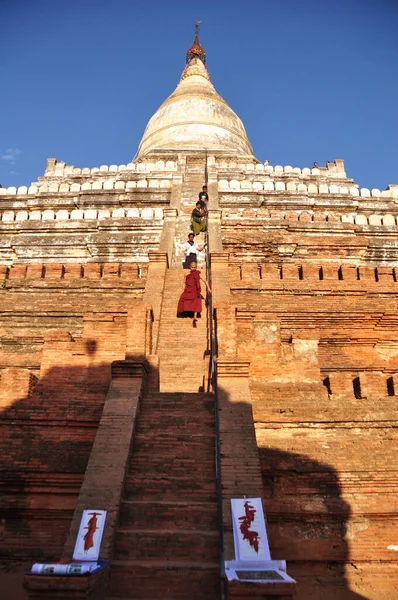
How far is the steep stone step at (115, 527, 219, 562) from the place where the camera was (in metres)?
5.66

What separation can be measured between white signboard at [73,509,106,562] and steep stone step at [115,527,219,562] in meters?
0.26

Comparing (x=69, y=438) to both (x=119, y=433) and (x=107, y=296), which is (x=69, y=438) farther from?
(x=107, y=296)

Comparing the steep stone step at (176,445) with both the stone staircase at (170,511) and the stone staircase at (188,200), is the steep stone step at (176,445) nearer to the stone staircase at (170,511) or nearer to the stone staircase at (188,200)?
the stone staircase at (170,511)

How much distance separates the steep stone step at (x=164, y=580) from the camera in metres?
5.31

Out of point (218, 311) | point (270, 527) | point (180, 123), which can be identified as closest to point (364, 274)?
point (218, 311)

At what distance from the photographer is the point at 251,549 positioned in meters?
5.41

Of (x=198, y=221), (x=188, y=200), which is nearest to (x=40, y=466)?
(x=198, y=221)

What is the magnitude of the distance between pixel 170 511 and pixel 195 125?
29.6m

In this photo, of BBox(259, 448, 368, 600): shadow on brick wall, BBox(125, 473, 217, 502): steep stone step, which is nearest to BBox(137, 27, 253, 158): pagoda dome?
BBox(259, 448, 368, 600): shadow on brick wall

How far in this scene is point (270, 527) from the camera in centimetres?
652

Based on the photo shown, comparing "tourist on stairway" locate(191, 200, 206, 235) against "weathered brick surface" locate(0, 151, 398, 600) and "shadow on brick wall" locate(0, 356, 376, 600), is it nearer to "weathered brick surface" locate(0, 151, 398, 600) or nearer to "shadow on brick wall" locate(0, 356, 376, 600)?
"weathered brick surface" locate(0, 151, 398, 600)

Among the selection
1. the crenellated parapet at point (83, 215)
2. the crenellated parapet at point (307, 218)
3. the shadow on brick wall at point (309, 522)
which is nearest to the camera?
the shadow on brick wall at point (309, 522)

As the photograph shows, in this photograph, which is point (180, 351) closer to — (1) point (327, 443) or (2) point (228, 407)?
(2) point (228, 407)

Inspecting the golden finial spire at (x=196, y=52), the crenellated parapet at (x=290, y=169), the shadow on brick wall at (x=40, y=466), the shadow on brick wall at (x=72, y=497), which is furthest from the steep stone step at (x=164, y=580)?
the golden finial spire at (x=196, y=52)
